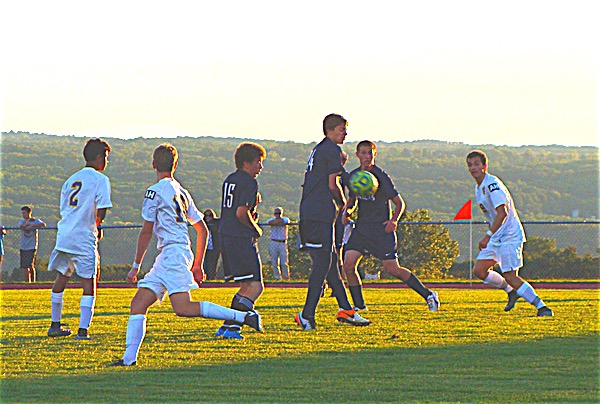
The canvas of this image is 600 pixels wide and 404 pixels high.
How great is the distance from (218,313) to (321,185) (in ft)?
8.65

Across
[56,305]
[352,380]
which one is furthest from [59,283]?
[352,380]

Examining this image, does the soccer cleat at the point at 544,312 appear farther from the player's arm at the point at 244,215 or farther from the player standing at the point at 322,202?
the player's arm at the point at 244,215

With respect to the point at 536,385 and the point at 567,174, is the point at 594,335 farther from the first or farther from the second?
the point at 567,174

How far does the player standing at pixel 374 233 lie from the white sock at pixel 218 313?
3.90m

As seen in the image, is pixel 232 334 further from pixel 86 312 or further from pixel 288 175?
pixel 288 175

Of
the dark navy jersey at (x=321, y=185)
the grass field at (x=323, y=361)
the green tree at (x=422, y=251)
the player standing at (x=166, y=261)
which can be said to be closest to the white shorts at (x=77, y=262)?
the grass field at (x=323, y=361)

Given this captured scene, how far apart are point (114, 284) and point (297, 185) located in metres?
71.7

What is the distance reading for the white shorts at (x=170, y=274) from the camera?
829 centimetres

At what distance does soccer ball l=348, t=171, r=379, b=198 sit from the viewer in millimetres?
12414

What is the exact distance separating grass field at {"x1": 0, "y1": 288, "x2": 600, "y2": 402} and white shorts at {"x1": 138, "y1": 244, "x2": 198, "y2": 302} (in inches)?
23.4

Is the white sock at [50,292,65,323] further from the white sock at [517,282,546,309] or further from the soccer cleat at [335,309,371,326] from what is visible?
the white sock at [517,282,546,309]

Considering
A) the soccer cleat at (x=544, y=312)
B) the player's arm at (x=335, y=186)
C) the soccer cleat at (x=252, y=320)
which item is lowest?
the soccer cleat at (x=544, y=312)

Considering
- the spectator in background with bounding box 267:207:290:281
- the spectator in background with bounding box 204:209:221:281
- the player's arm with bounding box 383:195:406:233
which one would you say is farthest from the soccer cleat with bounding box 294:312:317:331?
the spectator in background with bounding box 267:207:290:281

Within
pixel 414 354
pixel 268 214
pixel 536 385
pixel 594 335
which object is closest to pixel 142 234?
pixel 414 354
